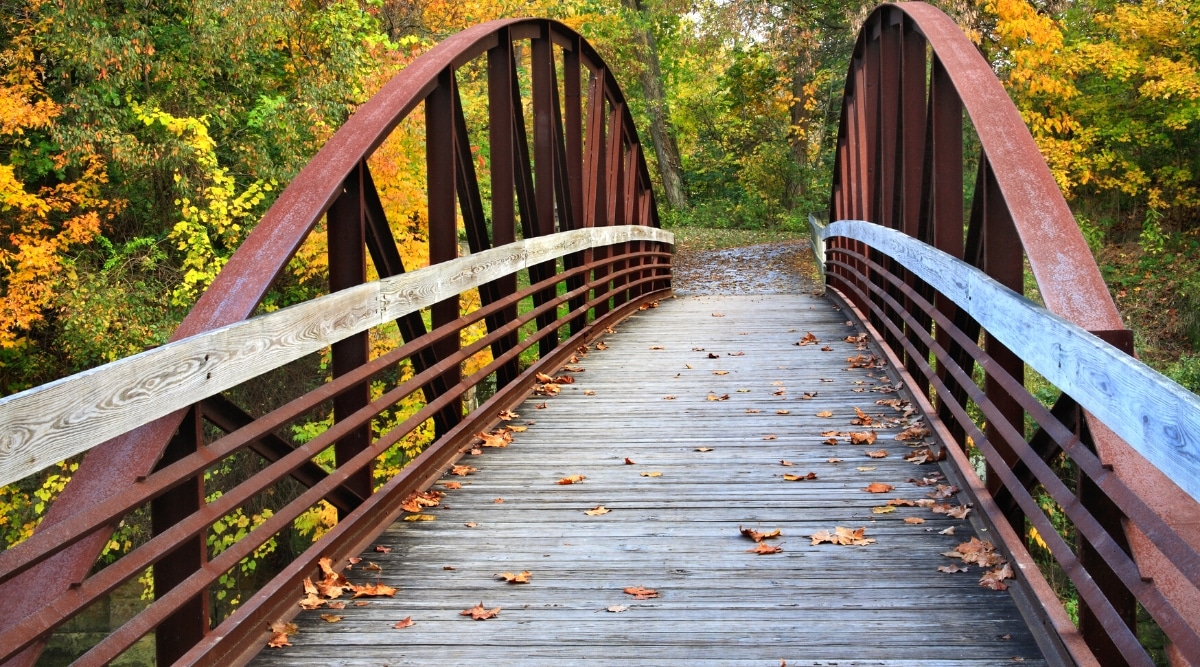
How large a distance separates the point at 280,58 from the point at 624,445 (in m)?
13.8

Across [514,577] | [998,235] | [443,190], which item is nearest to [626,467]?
[514,577]

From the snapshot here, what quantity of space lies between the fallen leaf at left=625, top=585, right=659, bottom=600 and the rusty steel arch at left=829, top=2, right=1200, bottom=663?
4.55 ft

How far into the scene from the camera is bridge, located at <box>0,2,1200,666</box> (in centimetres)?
287

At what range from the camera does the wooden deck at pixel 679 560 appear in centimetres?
356

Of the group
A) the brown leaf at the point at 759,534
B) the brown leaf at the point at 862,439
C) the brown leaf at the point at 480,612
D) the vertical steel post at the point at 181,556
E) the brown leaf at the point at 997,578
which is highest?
the vertical steel post at the point at 181,556

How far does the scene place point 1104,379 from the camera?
2859 millimetres

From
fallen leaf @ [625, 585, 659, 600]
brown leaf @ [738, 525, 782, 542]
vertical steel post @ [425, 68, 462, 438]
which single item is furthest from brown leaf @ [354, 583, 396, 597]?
vertical steel post @ [425, 68, 462, 438]

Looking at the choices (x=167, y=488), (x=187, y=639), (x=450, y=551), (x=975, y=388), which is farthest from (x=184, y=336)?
(x=975, y=388)

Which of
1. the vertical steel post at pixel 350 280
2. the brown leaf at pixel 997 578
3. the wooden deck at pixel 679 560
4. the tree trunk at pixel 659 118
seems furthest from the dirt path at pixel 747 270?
the brown leaf at pixel 997 578

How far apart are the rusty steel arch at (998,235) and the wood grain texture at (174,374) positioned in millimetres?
2721

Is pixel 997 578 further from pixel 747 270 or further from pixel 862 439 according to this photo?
pixel 747 270

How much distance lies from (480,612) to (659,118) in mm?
29725

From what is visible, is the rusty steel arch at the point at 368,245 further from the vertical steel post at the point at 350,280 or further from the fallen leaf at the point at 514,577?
the fallen leaf at the point at 514,577

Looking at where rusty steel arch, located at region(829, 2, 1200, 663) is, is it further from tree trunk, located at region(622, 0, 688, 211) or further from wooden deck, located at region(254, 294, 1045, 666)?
tree trunk, located at region(622, 0, 688, 211)
